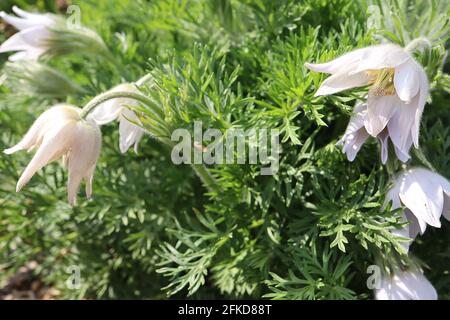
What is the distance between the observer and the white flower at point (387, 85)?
0.98 metres

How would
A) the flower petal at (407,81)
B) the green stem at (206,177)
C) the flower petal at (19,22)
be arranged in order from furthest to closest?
the flower petal at (19,22), the green stem at (206,177), the flower petal at (407,81)

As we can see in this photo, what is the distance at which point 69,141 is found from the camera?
1033mm

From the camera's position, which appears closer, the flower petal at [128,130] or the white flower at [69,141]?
the white flower at [69,141]

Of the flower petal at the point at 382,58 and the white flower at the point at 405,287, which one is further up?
the flower petal at the point at 382,58

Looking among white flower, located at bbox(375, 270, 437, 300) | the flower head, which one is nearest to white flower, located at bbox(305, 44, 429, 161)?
white flower, located at bbox(375, 270, 437, 300)

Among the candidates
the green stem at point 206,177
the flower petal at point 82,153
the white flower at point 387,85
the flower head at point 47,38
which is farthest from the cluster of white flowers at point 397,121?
the flower head at point 47,38

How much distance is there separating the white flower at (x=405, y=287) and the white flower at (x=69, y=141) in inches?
22.5

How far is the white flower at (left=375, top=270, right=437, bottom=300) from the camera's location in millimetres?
1076

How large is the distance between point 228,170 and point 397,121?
0.36m

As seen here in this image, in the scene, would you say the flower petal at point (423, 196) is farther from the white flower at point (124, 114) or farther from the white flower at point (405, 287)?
the white flower at point (124, 114)

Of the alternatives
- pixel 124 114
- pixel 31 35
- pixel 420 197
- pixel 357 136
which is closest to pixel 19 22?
pixel 31 35

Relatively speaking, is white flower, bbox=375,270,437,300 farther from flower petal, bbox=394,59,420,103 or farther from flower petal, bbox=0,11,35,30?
flower petal, bbox=0,11,35,30

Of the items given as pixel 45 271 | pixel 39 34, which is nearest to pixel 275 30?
pixel 39 34
